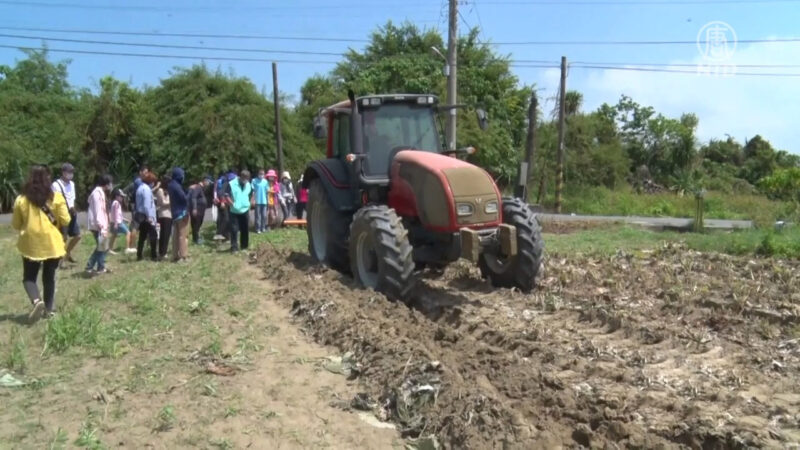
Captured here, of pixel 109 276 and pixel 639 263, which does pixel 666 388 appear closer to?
pixel 639 263

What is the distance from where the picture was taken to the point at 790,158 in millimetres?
48188

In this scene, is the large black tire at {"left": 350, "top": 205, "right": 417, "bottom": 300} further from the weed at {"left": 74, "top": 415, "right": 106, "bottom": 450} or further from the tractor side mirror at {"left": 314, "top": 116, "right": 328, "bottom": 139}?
the weed at {"left": 74, "top": 415, "right": 106, "bottom": 450}

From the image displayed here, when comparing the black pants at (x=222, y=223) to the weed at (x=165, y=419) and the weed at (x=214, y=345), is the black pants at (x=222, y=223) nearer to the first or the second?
the weed at (x=214, y=345)

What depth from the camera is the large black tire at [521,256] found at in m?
8.16

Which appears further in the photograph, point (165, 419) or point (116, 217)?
point (116, 217)

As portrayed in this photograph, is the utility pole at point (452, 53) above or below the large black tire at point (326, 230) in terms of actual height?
above

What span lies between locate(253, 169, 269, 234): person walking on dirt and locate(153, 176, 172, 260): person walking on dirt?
12.0 ft

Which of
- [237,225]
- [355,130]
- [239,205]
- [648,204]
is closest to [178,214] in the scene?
[239,205]

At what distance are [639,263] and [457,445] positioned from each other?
24.4 feet

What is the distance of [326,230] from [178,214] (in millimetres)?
2978

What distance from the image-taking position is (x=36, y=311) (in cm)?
712

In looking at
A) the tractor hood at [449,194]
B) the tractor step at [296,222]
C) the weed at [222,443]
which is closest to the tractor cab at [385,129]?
the tractor hood at [449,194]

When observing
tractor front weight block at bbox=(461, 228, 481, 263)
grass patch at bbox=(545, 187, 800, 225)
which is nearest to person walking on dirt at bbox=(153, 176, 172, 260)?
tractor front weight block at bbox=(461, 228, 481, 263)

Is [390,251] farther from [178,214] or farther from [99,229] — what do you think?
[178,214]
